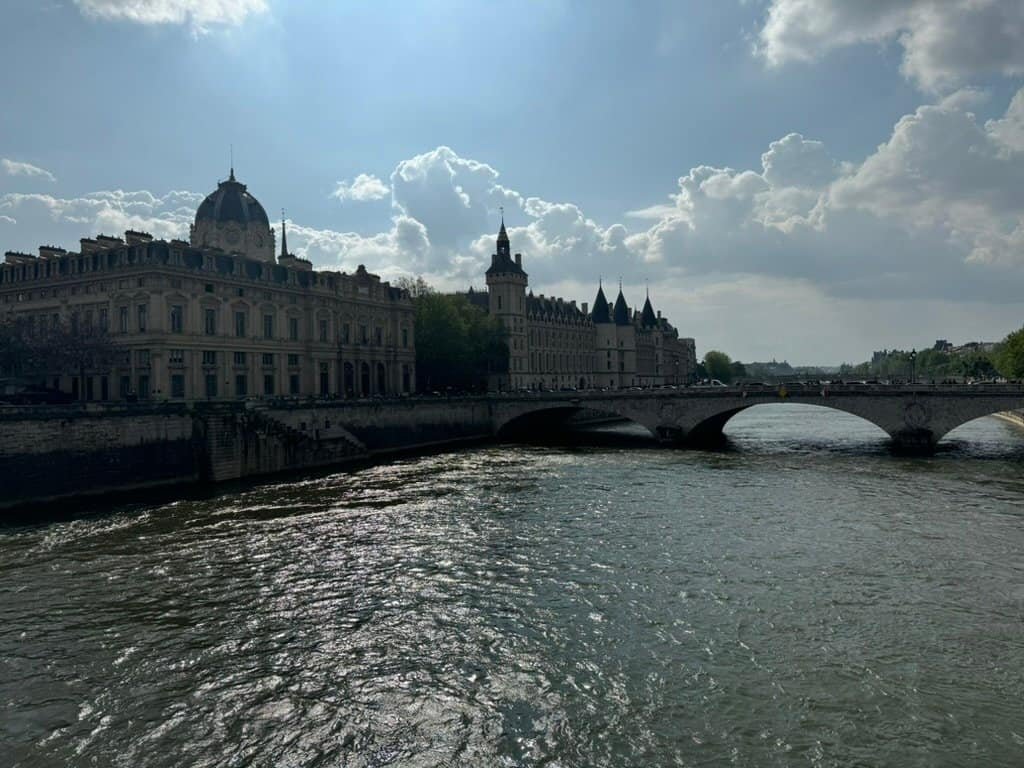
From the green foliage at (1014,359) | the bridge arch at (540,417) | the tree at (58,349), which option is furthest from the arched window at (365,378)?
Answer: the green foliage at (1014,359)

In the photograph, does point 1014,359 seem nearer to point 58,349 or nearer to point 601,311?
point 601,311

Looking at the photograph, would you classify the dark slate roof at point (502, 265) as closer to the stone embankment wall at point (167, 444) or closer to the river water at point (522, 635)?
the stone embankment wall at point (167, 444)

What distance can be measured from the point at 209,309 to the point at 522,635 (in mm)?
54729

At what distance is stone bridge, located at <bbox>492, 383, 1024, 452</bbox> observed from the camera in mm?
58250

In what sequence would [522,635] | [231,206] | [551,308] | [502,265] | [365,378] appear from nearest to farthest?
[522,635] → [231,206] → [365,378] → [502,265] → [551,308]

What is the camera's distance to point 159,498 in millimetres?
43031

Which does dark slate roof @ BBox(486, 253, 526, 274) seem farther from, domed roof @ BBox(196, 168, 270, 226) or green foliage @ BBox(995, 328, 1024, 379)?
green foliage @ BBox(995, 328, 1024, 379)

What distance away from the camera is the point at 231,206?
83.4 metres

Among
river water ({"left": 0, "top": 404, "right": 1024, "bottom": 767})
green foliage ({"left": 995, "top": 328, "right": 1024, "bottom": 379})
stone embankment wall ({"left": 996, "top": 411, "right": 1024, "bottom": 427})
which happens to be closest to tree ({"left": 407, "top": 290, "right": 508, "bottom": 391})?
river water ({"left": 0, "top": 404, "right": 1024, "bottom": 767})

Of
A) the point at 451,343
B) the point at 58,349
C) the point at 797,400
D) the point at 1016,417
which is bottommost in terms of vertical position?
the point at 1016,417

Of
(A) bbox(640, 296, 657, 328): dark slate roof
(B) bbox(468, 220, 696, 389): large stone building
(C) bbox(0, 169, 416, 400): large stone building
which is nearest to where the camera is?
(C) bbox(0, 169, 416, 400): large stone building

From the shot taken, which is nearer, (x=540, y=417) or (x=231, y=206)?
(x=231, y=206)

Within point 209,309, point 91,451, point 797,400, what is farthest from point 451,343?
point 91,451

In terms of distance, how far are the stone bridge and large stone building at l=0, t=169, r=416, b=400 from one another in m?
19.7
